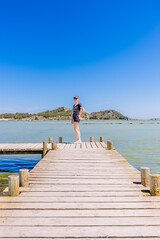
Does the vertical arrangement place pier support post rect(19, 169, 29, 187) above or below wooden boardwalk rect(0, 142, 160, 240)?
above

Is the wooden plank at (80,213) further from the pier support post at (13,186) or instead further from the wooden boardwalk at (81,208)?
the pier support post at (13,186)

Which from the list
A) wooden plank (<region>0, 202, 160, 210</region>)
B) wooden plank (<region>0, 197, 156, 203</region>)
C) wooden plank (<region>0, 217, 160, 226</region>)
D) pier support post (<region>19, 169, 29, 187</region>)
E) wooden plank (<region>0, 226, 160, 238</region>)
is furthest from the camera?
pier support post (<region>19, 169, 29, 187</region>)

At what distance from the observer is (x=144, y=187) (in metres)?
5.57

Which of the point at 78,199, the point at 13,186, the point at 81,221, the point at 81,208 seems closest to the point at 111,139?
the point at 78,199

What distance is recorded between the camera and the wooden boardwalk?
11.4 feet

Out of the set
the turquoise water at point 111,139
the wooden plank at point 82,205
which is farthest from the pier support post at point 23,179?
the turquoise water at point 111,139

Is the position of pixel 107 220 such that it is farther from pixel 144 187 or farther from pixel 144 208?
pixel 144 187

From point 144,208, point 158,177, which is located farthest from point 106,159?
point 144,208

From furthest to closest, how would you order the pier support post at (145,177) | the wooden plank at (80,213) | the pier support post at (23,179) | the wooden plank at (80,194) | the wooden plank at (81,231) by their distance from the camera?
1. the pier support post at (145,177)
2. the pier support post at (23,179)
3. the wooden plank at (80,194)
4. the wooden plank at (80,213)
5. the wooden plank at (81,231)

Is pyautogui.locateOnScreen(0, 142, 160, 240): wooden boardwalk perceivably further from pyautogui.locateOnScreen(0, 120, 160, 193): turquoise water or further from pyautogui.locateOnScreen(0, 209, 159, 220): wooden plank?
pyautogui.locateOnScreen(0, 120, 160, 193): turquoise water

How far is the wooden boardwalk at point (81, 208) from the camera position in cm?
348

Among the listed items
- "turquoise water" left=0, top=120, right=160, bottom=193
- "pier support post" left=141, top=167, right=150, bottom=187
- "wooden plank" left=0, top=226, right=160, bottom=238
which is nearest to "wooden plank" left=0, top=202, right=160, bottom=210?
"wooden plank" left=0, top=226, right=160, bottom=238

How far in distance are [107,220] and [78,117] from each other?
8.73 meters

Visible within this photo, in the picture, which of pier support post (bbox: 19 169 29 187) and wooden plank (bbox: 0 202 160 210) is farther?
pier support post (bbox: 19 169 29 187)
